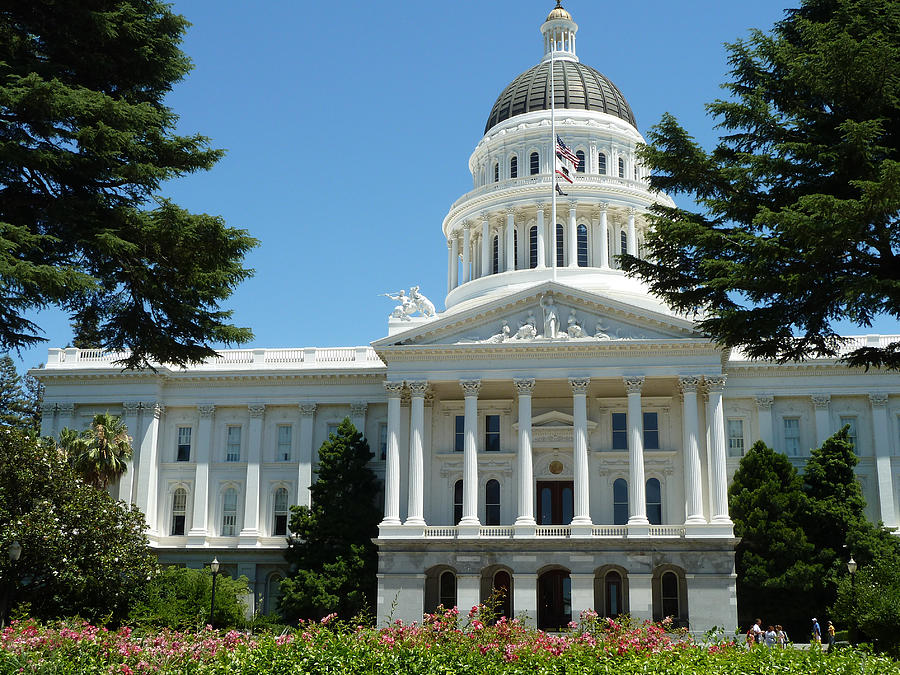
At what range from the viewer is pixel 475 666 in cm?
1609

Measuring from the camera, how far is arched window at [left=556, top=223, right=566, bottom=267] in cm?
7218

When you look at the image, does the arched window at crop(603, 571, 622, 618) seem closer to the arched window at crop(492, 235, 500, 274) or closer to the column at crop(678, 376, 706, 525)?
the column at crop(678, 376, 706, 525)

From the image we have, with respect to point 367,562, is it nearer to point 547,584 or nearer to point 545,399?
point 547,584

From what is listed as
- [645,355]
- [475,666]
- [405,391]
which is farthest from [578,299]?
[475,666]

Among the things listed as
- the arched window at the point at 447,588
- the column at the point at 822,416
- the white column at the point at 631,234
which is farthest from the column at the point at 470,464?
the white column at the point at 631,234

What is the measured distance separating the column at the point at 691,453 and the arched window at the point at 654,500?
2361 mm

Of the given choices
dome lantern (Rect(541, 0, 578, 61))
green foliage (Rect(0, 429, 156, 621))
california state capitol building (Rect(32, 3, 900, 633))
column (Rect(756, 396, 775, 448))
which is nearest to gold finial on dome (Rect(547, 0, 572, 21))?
dome lantern (Rect(541, 0, 578, 61))

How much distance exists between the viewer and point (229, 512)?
6269 centimetres

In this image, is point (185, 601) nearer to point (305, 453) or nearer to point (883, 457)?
point (305, 453)

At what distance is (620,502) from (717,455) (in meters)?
6.50

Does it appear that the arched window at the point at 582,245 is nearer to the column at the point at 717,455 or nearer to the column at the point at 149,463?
the column at the point at 717,455

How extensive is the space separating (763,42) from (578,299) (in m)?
29.7

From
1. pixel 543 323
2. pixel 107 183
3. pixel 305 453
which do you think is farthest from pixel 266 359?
pixel 107 183

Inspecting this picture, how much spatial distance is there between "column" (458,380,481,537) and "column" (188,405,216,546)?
1692 cm
